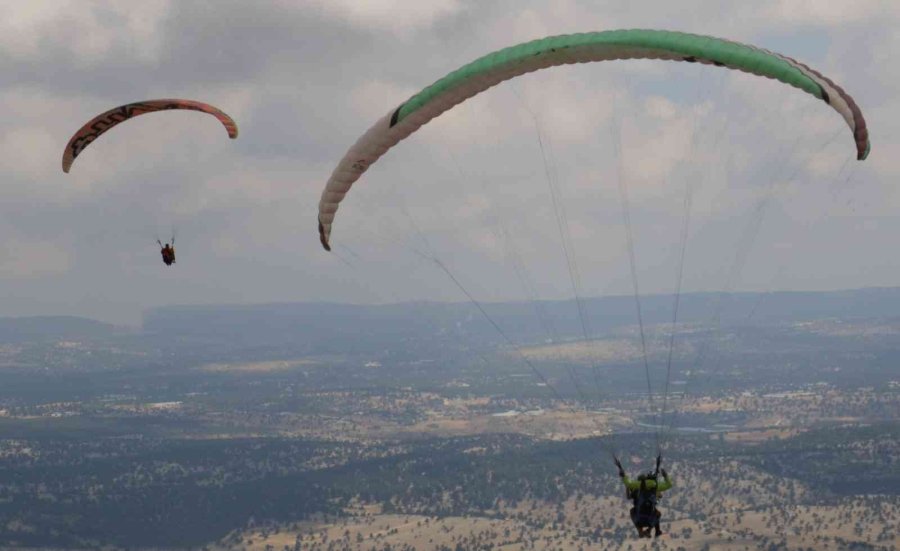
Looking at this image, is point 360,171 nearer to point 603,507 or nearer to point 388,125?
point 388,125

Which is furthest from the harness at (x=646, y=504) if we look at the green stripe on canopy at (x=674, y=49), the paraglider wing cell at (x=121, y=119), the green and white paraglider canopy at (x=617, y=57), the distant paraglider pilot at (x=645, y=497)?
the paraglider wing cell at (x=121, y=119)

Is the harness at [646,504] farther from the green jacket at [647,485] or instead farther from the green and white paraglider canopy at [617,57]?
the green and white paraglider canopy at [617,57]

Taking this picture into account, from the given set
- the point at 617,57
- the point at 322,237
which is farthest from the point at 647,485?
the point at 322,237

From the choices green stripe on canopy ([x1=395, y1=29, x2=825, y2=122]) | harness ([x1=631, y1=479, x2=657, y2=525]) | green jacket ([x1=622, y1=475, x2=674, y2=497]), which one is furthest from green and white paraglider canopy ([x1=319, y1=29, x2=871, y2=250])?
harness ([x1=631, y1=479, x2=657, y2=525])

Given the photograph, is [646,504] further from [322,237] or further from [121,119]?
[121,119]

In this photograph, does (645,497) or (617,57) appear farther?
(645,497)

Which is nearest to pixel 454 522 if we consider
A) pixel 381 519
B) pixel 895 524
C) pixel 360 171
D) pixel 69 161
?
pixel 381 519

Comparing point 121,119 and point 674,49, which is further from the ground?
point 121,119

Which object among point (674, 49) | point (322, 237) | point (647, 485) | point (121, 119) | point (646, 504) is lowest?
point (646, 504)
